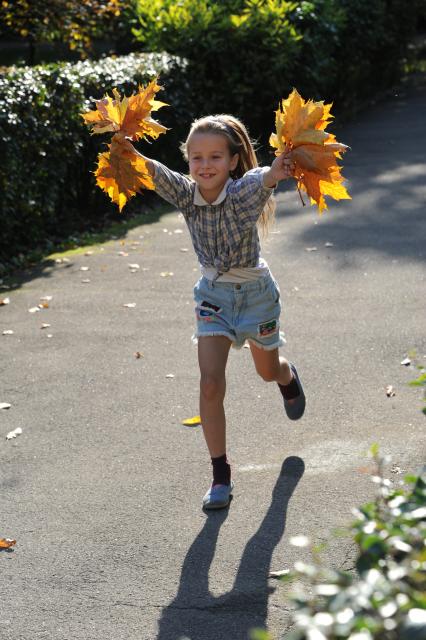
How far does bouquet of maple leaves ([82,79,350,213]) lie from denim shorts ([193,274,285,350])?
0.53 metres

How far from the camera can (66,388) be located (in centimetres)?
634

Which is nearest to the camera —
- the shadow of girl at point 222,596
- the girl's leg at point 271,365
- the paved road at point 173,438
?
the shadow of girl at point 222,596

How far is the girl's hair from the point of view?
4594 mm

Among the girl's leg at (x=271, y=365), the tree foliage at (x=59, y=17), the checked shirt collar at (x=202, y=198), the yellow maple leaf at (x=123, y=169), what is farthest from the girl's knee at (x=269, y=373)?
the tree foliage at (x=59, y=17)

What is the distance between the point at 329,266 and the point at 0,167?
304 centimetres

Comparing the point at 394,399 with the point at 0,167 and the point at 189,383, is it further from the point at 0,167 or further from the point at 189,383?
the point at 0,167

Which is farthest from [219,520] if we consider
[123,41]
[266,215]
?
[123,41]

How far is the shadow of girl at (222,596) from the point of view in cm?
369

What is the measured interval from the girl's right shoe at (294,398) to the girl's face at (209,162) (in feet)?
4.04

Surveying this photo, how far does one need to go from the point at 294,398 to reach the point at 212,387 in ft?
3.08

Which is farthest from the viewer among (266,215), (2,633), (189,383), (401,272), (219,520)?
(401,272)

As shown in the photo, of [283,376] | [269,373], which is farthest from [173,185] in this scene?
[283,376]

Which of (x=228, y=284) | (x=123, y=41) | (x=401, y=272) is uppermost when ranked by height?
(x=123, y=41)

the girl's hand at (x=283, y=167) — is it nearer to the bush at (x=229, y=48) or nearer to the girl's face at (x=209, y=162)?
the girl's face at (x=209, y=162)
